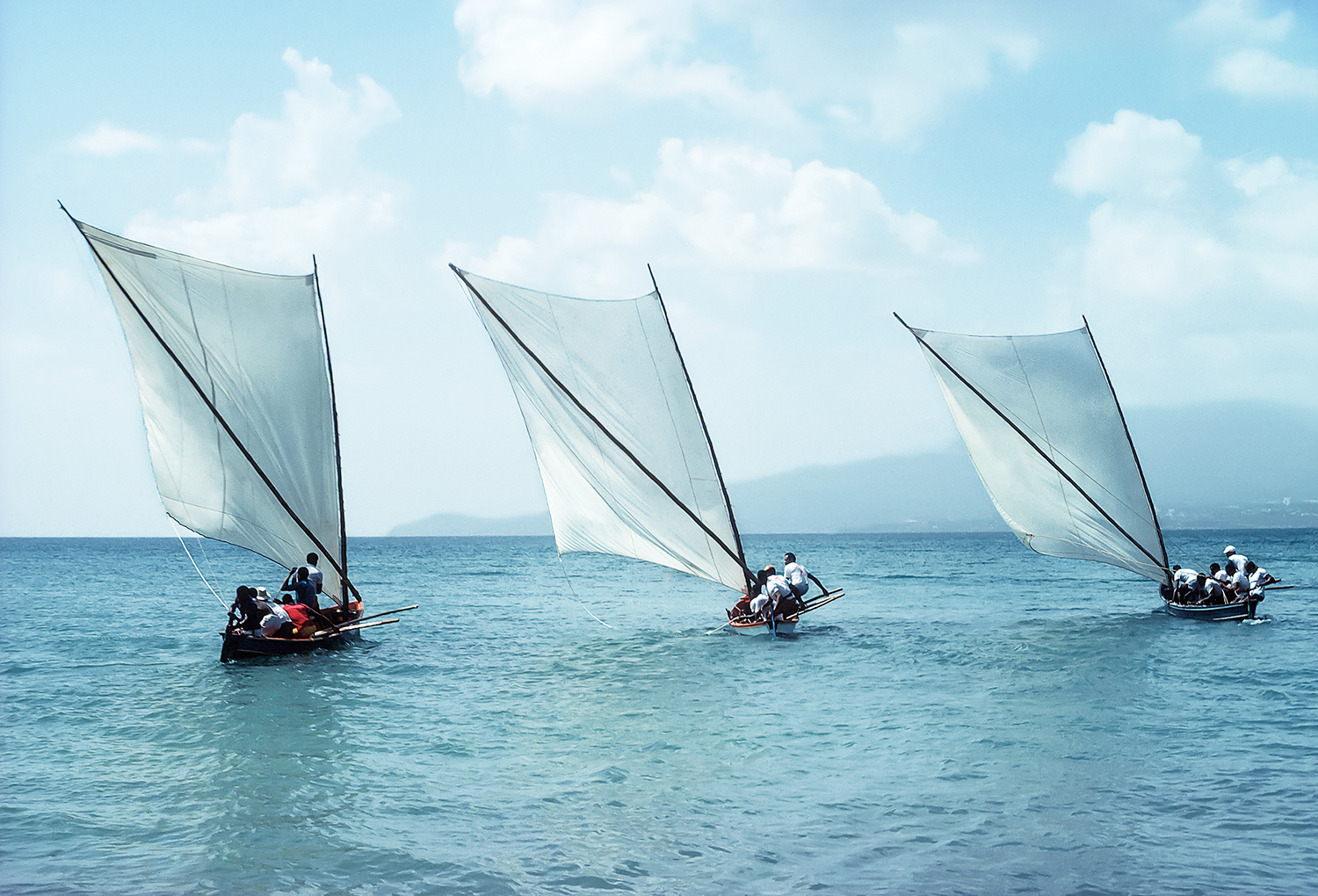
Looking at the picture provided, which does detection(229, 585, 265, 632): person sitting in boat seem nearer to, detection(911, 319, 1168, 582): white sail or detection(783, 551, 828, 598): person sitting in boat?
detection(783, 551, 828, 598): person sitting in boat

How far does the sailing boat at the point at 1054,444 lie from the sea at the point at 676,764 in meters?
2.90

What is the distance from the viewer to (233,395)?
861 inches

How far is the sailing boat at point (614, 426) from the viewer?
2341 cm

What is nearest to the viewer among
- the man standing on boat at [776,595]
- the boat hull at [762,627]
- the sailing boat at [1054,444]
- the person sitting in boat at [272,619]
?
the person sitting in boat at [272,619]

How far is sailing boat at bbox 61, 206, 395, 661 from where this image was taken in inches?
805

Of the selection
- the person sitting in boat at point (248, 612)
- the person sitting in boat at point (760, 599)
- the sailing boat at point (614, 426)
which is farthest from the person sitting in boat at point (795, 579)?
the person sitting in boat at point (248, 612)

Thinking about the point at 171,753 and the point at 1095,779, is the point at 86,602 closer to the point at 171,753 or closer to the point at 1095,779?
the point at 171,753

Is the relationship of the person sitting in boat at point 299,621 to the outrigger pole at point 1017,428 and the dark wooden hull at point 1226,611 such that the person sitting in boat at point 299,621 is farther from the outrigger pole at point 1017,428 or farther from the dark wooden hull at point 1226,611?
the dark wooden hull at point 1226,611

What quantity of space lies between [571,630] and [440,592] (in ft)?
74.7

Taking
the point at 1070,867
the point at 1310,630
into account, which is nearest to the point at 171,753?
the point at 1070,867

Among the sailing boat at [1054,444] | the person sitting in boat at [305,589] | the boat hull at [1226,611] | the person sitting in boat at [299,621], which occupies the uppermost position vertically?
the sailing boat at [1054,444]

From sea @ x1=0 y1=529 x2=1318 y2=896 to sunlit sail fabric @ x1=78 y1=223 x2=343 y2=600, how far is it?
3.66 m

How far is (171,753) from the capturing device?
14.2 m

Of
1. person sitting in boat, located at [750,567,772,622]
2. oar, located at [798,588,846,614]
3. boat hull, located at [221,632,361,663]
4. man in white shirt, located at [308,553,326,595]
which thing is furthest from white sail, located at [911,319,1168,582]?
boat hull, located at [221,632,361,663]
